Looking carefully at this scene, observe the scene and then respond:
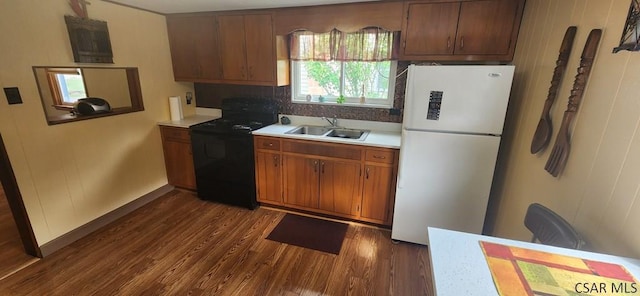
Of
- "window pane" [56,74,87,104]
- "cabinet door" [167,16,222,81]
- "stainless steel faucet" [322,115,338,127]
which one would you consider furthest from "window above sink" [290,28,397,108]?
"window pane" [56,74,87,104]

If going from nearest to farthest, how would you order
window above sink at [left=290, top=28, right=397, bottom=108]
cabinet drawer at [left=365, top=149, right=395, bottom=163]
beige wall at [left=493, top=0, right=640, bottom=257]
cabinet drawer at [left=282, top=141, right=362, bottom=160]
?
beige wall at [left=493, top=0, right=640, bottom=257]
cabinet drawer at [left=365, top=149, right=395, bottom=163]
cabinet drawer at [left=282, top=141, right=362, bottom=160]
window above sink at [left=290, top=28, right=397, bottom=108]

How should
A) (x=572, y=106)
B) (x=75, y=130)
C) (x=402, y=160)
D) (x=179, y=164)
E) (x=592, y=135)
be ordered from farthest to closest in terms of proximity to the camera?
(x=179, y=164)
(x=75, y=130)
(x=402, y=160)
(x=572, y=106)
(x=592, y=135)

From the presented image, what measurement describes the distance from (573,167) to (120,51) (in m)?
3.62

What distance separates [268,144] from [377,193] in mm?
1174

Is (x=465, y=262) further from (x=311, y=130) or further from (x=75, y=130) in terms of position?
(x=75, y=130)

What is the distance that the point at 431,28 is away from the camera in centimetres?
228

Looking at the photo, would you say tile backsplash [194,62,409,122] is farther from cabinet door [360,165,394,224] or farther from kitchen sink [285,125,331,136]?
cabinet door [360,165,394,224]

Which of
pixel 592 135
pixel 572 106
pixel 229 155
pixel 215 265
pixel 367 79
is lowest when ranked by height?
pixel 215 265

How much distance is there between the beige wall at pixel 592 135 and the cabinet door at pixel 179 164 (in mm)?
3174

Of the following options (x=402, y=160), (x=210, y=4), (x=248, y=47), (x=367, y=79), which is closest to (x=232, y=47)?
(x=248, y=47)

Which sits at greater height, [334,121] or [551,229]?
[334,121]

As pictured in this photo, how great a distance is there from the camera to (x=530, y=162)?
1.76m

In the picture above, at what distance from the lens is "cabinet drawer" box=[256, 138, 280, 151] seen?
2.73 meters

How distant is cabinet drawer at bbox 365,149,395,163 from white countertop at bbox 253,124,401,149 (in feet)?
0.20
